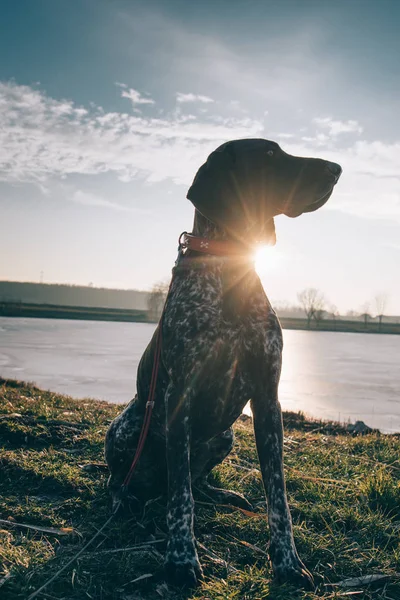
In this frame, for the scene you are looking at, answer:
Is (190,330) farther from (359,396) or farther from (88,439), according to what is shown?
(359,396)

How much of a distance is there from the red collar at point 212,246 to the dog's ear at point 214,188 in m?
0.14

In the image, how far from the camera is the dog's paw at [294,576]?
2596 mm

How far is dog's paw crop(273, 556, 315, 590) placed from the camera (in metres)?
2.60

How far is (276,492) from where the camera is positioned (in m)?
2.88

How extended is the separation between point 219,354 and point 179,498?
81 cm

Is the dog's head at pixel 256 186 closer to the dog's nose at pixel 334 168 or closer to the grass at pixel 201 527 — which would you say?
the dog's nose at pixel 334 168

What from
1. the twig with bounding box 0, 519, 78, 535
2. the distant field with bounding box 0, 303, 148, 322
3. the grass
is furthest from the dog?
the distant field with bounding box 0, 303, 148, 322

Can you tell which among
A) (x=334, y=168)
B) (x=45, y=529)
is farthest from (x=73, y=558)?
(x=334, y=168)

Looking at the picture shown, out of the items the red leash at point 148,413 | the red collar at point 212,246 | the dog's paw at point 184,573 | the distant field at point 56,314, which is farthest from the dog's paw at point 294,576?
the distant field at point 56,314

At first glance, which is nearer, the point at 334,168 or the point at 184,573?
the point at 184,573

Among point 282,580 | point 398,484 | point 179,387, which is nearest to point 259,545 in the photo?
point 282,580

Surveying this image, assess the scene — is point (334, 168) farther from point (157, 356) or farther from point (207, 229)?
point (157, 356)

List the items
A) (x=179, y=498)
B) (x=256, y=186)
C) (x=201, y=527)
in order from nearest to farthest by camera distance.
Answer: (x=179, y=498)
(x=201, y=527)
(x=256, y=186)

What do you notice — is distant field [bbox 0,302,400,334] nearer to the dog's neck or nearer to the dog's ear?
the dog's neck
